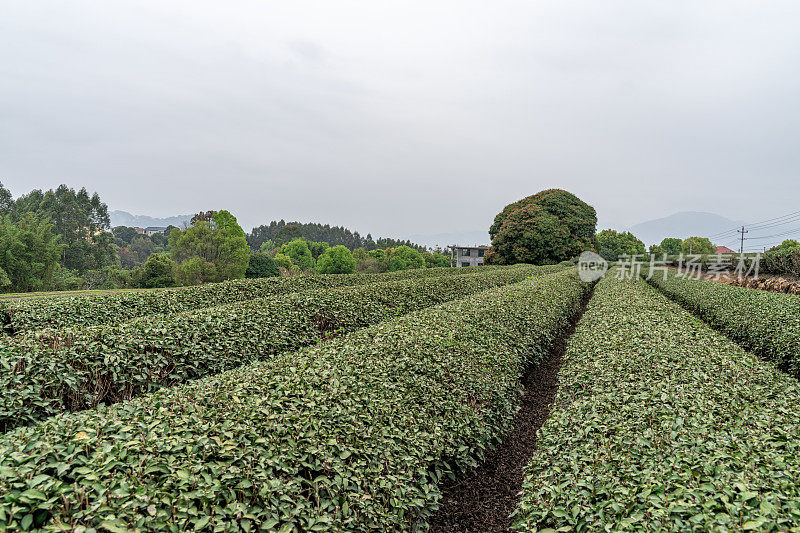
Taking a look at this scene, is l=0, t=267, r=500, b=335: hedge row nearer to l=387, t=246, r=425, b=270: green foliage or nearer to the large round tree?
the large round tree

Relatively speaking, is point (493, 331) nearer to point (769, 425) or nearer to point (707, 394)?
point (707, 394)

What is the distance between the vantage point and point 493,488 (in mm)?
3859

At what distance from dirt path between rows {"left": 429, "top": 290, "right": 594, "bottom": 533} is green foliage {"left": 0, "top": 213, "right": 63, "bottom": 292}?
26.7 m

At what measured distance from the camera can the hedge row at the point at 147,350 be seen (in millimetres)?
4051

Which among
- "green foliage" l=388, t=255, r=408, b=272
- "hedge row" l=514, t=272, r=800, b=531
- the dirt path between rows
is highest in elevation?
"green foliage" l=388, t=255, r=408, b=272

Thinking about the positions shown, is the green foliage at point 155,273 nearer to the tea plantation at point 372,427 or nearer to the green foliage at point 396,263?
the tea plantation at point 372,427

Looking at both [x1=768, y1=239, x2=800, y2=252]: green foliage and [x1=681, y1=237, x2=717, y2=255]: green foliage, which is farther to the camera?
[x1=681, y1=237, x2=717, y2=255]: green foliage

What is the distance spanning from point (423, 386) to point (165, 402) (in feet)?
7.41

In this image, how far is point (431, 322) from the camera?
569 centimetres

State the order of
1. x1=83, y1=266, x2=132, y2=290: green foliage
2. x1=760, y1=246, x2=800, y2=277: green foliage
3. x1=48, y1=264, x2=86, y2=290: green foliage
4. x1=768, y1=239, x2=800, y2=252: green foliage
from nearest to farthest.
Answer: x1=760, y1=246, x2=800, y2=277: green foliage → x1=768, y1=239, x2=800, y2=252: green foliage → x1=48, y1=264, x2=86, y2=290: green foliage → x1=83, y1=266, x2=132, y2=290: green foliage

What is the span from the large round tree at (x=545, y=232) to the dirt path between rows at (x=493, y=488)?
25972 mm

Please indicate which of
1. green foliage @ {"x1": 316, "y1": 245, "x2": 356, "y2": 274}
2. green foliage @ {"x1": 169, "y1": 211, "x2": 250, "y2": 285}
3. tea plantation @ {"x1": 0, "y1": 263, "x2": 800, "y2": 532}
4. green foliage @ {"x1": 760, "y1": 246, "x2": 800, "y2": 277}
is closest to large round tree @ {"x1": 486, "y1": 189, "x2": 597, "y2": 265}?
green foliage @ {"x1": 760, "y1": 246, "x2": 800, "y2": 277}

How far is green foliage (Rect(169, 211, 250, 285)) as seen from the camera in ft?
75.0

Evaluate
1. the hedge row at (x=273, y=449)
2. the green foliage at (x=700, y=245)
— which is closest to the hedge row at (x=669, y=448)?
the hedge row at (x=273, y=449)
